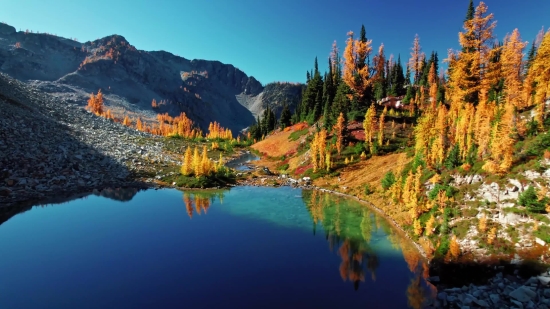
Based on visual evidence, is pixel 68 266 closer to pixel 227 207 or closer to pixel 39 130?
pixel 227 207

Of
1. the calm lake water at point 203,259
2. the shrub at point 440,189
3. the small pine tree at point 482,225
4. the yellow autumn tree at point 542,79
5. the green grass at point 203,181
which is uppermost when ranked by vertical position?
the yellow autumn tree at point 542,79

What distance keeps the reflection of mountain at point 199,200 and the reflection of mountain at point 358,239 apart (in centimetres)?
1541

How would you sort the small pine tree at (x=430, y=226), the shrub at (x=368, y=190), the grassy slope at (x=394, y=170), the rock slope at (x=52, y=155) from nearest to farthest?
the grassy slope at (x=394, y=170) < the small pine tree at (x=430, y=226) < the rock slope at (x=52, y=155) < the shrub at (x=368, y=190)

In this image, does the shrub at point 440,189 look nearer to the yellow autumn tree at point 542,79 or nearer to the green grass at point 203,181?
the yellow autumn tree at point 542,79

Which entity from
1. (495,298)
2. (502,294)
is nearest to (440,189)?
(502,294)

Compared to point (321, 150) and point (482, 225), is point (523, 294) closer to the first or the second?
point (482, 225)

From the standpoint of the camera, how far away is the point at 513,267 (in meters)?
20.9

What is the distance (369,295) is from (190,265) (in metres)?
14.4

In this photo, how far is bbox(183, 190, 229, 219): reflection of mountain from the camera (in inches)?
1643

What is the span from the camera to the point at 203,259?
2553 cm

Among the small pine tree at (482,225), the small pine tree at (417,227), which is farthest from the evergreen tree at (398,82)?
the small pine tree at (482,225)

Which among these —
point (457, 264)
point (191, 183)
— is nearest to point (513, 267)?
point (457, 264)

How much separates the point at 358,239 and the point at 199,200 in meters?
27.0

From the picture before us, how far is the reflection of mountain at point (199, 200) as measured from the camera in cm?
4173
